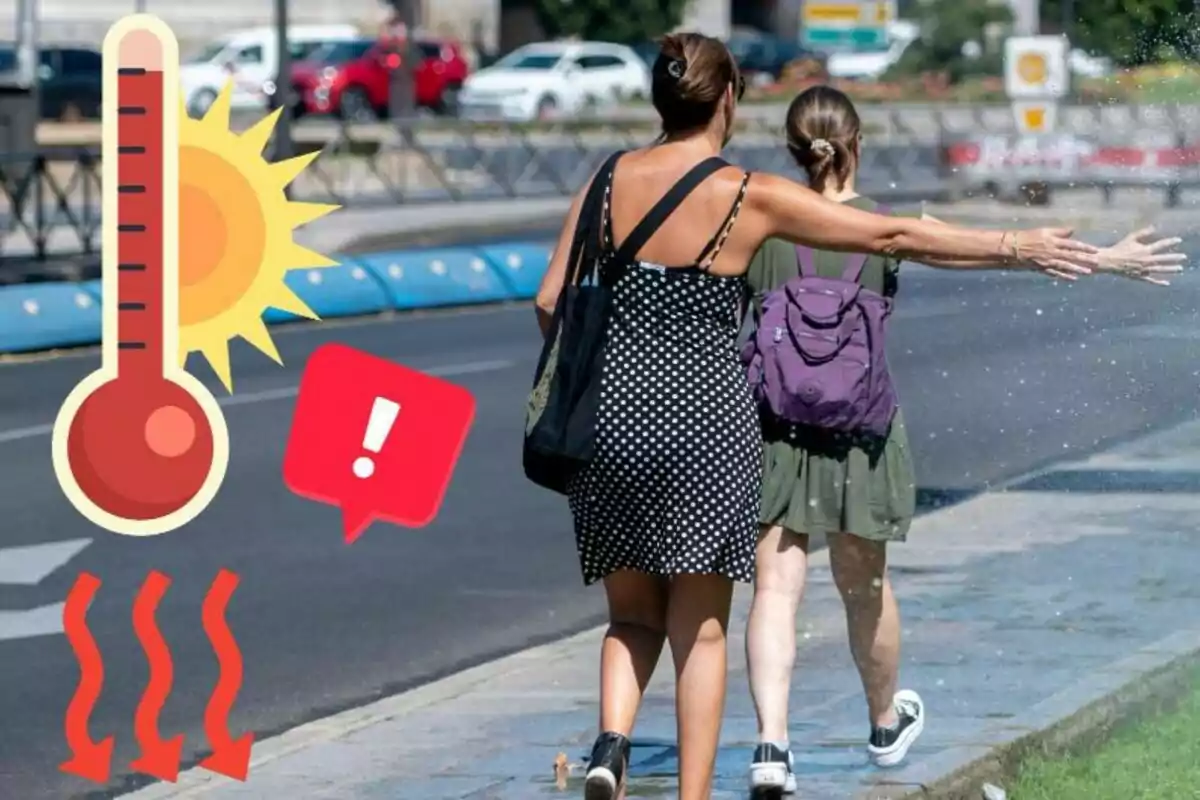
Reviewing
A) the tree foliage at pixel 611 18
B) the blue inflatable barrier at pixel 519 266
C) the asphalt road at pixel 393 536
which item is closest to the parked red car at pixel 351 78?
the tree foliage at pixel 611 18

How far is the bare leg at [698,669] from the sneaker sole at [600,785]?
0.67 feet

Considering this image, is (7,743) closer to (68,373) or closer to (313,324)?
(68,373)

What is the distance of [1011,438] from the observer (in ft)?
45.1

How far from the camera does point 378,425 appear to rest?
7398 millimetres

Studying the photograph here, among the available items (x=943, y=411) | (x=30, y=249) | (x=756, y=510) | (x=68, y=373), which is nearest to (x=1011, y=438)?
(x=943, y=411)

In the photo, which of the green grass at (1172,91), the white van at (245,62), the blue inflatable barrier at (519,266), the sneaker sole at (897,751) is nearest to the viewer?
the sneaker sole at (897,751)

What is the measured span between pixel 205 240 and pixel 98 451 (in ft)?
2.75

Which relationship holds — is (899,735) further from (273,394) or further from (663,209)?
(273,394)

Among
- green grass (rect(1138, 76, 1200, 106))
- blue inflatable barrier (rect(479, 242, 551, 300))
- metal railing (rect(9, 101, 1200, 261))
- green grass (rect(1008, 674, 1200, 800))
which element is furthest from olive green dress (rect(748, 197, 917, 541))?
blue inflatable barrier (rect(479, 242, 551, 300))

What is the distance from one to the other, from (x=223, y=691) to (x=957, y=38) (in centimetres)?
4974

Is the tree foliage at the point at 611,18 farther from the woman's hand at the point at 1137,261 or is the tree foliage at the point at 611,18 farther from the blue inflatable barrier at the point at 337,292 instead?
the woman's hand at the point at 1137,261

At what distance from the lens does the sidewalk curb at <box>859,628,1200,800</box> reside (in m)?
6.01

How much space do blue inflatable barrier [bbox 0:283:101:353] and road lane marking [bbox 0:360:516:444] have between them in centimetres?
323

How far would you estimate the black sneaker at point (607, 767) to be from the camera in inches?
212
